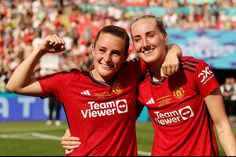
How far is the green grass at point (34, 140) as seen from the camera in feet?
47.4

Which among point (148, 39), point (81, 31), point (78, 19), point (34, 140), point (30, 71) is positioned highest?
point (148, 39)

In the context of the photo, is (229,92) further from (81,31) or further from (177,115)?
(177,115)

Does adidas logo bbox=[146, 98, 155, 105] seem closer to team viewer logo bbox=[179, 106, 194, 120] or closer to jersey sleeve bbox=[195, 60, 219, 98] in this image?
team viewer logo bbox=[179, 106, 194, 120]

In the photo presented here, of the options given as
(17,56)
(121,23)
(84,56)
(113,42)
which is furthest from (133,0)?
(113,42)

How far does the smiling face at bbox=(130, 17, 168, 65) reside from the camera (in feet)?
16.3

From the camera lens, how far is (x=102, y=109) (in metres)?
5.18

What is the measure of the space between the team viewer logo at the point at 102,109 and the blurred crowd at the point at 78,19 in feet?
65.5

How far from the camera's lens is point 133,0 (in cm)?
3009

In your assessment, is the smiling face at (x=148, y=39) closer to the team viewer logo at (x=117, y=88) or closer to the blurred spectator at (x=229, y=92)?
the team viewer logo at (x=117, y=88)

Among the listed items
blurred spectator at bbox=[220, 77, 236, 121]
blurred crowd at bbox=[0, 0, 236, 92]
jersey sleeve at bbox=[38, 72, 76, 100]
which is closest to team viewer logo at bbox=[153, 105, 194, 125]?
jersey sleeve at bbox=[38, 72, 76, 100]

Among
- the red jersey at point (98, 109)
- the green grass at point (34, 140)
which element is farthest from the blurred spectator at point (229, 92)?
the red jersey at point (98, 109)

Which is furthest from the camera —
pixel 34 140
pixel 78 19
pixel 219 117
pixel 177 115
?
pixel 78 19

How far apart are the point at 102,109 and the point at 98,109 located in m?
0.03

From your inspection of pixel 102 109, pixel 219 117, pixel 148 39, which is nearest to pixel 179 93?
pixel 219 117
